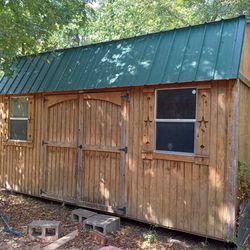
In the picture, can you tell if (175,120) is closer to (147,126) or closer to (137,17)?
(147,126)

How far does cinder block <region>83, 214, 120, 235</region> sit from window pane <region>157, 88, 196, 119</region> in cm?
200

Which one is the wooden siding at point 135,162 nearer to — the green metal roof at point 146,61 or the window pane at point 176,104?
the window pane at point 176,104

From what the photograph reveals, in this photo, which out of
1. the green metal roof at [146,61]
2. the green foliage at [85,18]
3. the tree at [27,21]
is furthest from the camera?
the green foliage at [85,18]

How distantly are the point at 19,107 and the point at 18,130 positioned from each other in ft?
1.94

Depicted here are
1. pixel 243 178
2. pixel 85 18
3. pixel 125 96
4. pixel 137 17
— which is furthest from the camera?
pixel 137 17

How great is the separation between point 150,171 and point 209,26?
2645 millimetres

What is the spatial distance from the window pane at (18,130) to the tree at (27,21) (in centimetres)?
154

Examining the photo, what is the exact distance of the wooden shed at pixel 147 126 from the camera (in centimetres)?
439

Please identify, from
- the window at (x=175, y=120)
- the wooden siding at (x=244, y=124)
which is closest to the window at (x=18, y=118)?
the window at (x=175, y=120)

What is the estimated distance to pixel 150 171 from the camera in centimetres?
513

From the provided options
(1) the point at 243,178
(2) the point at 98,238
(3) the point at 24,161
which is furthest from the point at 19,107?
(1) the point at 243,178

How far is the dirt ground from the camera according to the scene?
455 centimetres

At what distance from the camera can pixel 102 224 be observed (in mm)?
4922

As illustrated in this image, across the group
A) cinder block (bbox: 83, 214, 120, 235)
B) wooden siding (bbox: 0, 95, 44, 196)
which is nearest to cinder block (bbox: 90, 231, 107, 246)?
cinder block (bbox: 83, 214, 120, 235)
